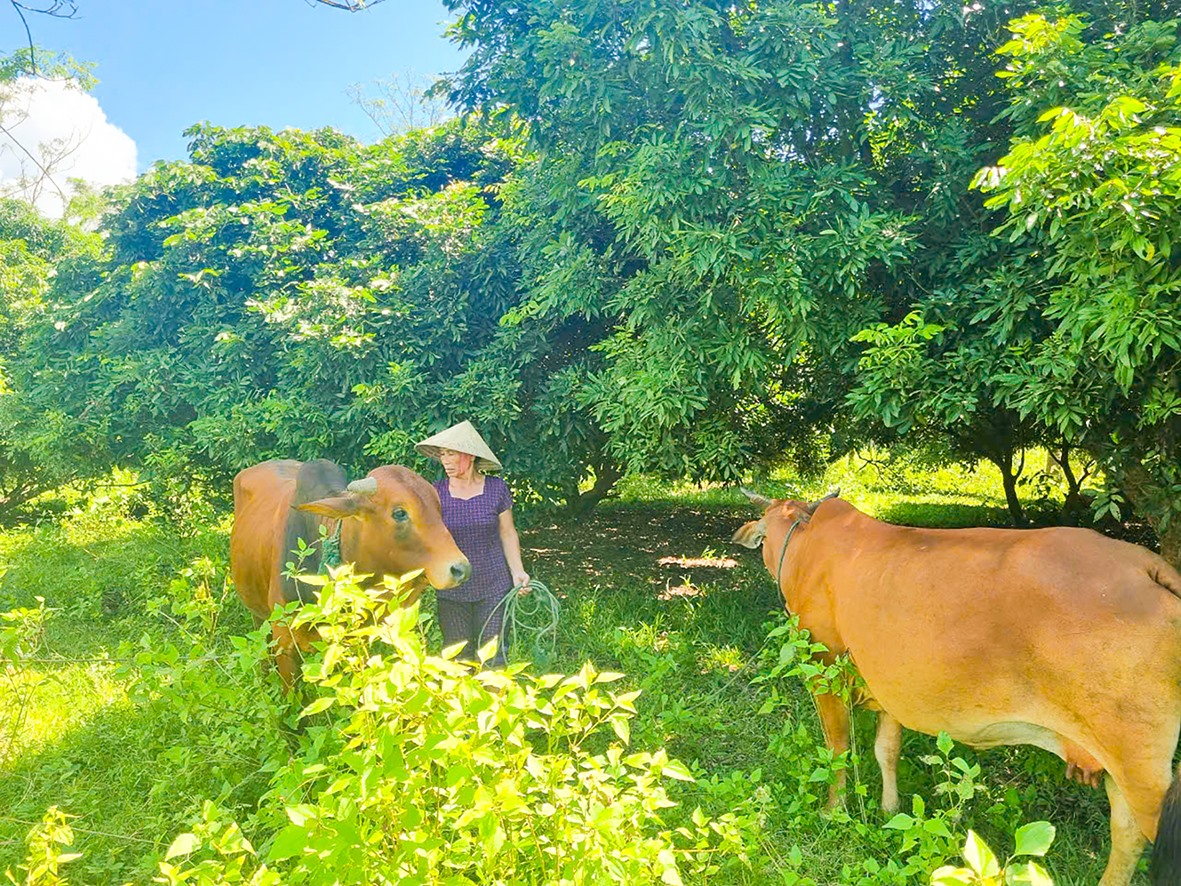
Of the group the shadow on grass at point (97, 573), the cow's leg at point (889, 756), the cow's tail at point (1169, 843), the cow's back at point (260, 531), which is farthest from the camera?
the shadow on grass at point (97, 573)

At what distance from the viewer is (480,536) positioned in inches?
146

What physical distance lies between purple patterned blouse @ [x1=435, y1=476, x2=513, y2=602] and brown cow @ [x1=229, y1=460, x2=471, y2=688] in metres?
0.18

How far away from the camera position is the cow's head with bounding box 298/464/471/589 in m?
3.31

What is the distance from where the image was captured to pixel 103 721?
3926 millimetres

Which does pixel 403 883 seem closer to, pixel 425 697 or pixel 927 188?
pixel 425 697

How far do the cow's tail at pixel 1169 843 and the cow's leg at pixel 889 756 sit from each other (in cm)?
105

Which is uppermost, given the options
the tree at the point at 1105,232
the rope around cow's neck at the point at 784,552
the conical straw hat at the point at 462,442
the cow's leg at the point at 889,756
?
the tree at the point at 1105,232

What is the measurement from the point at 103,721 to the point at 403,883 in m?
3.48

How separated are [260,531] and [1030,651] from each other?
4.01 m

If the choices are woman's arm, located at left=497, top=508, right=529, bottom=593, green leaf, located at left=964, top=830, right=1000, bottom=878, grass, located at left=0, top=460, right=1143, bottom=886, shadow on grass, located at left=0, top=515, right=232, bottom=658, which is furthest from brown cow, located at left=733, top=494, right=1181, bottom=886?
shadow on grass, located at left=0, top=515, right=232, bottom=658

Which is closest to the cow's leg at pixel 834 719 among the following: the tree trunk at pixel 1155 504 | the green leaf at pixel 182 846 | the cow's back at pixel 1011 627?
the cow's back at pixel 1011 627

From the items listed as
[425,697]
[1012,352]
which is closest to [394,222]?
[1012,352]

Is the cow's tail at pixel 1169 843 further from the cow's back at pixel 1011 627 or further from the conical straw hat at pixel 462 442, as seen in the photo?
the conical straw hat at pixel 462 442

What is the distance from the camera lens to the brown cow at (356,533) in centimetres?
332
